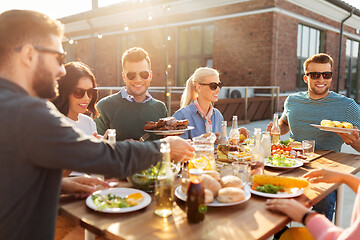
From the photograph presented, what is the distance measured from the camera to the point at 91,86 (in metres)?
3.07

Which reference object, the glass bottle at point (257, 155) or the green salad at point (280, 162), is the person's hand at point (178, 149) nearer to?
the glass bottle at point (257, 155)

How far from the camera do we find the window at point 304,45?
48.2 ft

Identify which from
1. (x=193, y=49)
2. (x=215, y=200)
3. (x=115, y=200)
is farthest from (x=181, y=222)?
(x=193, y=49)

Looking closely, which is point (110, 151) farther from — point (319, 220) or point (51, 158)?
point (319, 220)

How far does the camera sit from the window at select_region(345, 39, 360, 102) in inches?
752

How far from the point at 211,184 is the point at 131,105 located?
2.05m

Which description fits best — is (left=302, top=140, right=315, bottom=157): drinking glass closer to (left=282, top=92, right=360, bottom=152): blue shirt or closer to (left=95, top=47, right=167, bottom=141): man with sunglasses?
(left=282, top=92, right=360, bottom=152): blue shirt

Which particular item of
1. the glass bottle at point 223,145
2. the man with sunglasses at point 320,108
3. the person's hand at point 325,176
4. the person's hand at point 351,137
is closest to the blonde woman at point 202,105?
the man with sunglasses at point 320,108

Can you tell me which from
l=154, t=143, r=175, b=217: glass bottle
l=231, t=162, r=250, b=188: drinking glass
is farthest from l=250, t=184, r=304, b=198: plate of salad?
l=154, t=143, r=175, b=217: glass bottle

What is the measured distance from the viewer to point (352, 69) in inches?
786

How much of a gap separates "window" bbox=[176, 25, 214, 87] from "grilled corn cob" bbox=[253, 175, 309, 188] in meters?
13.5

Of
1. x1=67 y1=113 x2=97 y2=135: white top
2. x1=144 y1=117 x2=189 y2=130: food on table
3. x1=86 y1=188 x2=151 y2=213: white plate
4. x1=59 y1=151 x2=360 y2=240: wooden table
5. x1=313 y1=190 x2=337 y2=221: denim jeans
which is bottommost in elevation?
x1=313 y1=190 x2=337 y2=221: denim jeans

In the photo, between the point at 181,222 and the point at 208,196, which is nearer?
the point at 181,222

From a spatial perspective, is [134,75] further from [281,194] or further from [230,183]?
[281,194]
